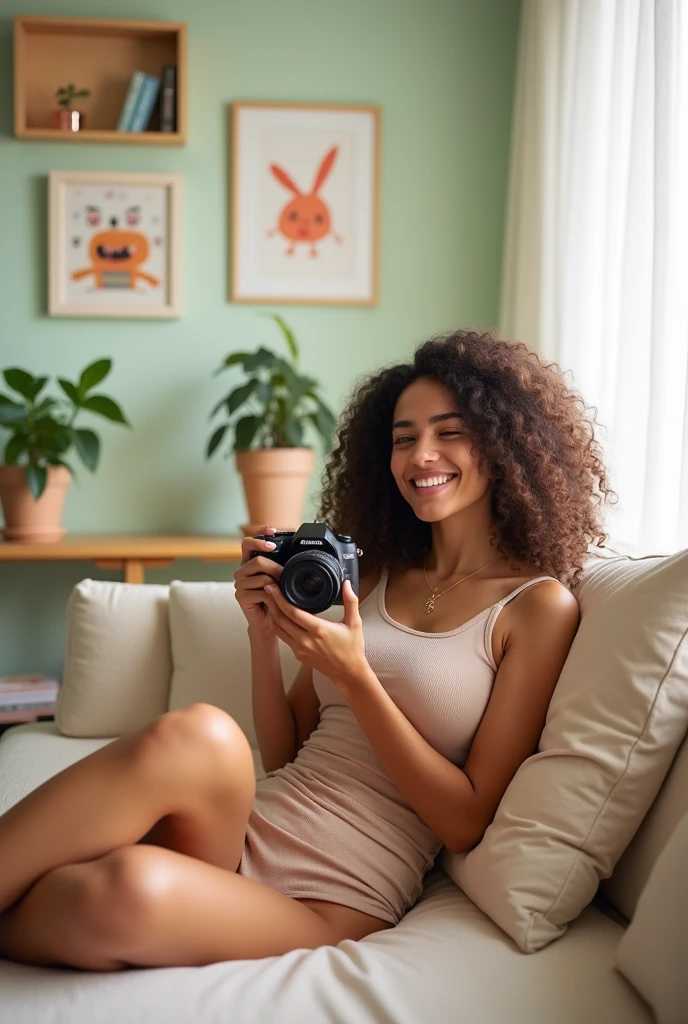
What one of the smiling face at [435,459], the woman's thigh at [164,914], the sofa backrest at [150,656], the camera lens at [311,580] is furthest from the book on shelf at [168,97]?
the woman's thigh at [164,914]

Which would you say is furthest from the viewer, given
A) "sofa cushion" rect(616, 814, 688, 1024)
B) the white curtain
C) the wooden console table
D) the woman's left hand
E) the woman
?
the wooden console table

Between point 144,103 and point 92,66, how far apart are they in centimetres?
21


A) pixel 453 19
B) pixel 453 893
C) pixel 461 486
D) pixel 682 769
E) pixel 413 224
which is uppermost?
pixel 453 19

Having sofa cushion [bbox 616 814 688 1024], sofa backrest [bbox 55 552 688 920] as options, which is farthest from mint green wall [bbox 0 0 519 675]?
sofa cushion [bbox 616 814 688 1024]

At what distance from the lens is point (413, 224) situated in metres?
3.08

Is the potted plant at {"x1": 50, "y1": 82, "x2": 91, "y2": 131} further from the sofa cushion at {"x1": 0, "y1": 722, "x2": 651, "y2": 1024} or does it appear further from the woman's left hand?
the sofa cushion at {"x1": 0, "y1": 722, "x2": 651, "y2": 1024}

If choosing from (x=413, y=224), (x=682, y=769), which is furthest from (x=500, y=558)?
(x=413, y=224)

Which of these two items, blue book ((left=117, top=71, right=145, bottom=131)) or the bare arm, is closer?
the bare arm

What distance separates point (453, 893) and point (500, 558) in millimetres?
484

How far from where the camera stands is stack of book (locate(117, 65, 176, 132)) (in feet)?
9.50

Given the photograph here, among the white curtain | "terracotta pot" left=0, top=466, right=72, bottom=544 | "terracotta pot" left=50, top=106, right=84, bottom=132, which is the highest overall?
"terracotta pot" left=50, top=106, right=84, bottom=132

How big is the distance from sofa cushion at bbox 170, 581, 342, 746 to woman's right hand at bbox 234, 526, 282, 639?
0.45m

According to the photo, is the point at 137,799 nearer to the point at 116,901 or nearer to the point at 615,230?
the point at 116,901

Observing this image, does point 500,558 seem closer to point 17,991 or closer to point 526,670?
point 526,670
